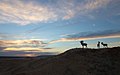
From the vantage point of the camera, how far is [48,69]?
2880cm

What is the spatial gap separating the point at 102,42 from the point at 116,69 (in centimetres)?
1135

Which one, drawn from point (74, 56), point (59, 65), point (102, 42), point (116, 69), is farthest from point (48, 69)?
point (102, 42)

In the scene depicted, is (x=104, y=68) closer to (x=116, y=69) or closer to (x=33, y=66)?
(x=116, y=69)

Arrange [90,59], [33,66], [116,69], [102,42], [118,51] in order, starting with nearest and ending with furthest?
[116,69], [90,59], [118,51], [33,66], [102,42]

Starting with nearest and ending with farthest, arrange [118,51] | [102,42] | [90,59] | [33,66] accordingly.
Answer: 1. [90,59]
2. [118,51]
3. [33,66]
4. [102,42]

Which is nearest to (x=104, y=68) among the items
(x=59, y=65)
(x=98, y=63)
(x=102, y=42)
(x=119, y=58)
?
(x=98, y=63)

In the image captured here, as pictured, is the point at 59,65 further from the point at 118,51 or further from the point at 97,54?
the point at 118,51

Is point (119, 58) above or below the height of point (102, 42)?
below

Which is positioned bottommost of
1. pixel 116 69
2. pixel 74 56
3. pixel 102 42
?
pixel 116 69

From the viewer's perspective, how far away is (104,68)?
27.5 meters

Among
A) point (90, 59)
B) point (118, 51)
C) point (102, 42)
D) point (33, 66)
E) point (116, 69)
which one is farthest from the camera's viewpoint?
point (102, 42)

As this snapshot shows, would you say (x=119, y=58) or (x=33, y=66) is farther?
(x=33, y=66)

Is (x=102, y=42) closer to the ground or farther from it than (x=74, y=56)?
farther from it

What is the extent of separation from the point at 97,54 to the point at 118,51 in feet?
10.4
